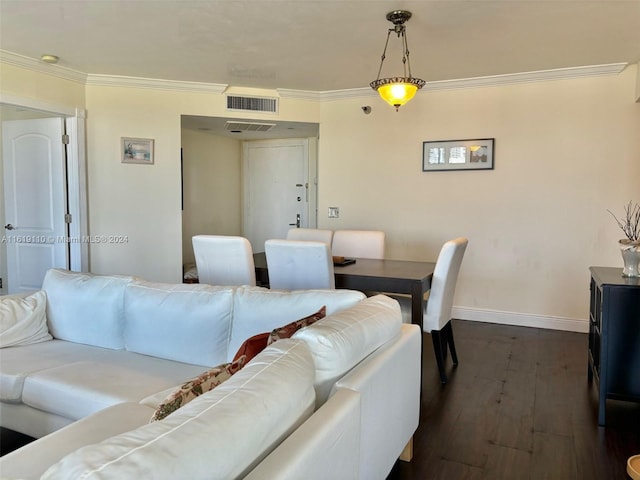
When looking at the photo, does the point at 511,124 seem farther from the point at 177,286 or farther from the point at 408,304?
the point at 177,286

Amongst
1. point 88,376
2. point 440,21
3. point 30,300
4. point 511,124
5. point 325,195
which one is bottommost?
point 88,376

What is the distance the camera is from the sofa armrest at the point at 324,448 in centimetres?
96

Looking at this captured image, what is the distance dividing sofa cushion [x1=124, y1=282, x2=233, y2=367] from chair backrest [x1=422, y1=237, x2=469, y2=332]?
1454mm

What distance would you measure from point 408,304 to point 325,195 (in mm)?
2373

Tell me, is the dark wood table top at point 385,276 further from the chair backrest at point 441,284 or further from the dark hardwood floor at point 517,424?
the dark hardwood floor at point 517,424

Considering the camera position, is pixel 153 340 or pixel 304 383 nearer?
pixel 304 383

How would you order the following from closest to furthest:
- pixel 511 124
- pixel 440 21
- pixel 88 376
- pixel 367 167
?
1. pixel 88 376
2. pixel 440 21
3. pixel 511 124
4. pixel 367 167

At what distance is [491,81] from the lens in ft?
14.9

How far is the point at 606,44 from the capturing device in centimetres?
356

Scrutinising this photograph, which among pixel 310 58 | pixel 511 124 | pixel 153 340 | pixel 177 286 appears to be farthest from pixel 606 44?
pixel 153 340

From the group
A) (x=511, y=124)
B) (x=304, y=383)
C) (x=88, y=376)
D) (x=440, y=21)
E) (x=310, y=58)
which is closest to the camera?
(x=304, y=383)

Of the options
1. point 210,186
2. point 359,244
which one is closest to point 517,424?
point 359,244

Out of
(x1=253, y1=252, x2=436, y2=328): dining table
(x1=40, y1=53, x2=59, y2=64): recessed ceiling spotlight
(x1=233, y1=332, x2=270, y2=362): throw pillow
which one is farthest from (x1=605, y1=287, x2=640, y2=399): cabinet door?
(x1=40, y1=53, x2=59, y2=64): recessed ceiling spotlight

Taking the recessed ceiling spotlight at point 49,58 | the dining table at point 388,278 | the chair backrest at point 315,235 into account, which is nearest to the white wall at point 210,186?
the recessed ceiling spotlight at point 49,58
